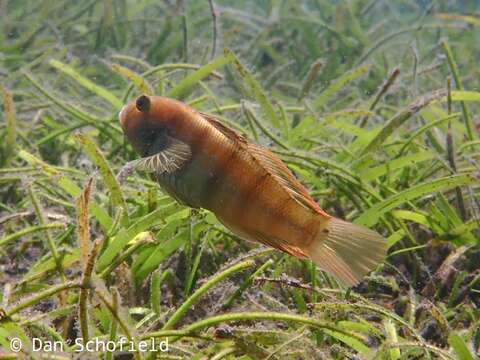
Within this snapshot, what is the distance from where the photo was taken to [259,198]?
1977 mm

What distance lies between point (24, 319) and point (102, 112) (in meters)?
2.76

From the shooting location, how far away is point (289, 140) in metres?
3.50

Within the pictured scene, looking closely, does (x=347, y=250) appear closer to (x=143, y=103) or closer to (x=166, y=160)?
(x=166, y=160)

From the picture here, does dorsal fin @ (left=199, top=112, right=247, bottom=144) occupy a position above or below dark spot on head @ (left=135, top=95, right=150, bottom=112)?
below

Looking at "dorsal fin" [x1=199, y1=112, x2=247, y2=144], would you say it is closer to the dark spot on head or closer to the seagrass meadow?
the dark spot on head

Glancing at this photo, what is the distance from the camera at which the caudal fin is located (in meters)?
1.96

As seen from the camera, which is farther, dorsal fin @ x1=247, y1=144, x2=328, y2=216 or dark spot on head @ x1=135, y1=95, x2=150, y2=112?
dark spot on head @ x1=135, y1=95, x2=150, y2=112

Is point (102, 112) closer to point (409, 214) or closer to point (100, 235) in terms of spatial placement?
point (100, 235)

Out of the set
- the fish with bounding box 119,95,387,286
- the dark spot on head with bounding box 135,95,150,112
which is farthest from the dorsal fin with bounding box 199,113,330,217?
the dark spot on head with bounding box 135,95,150,112

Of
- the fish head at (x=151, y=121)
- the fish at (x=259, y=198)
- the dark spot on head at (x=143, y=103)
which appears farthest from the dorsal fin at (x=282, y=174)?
the dark spot on head at (x=143, y=103)

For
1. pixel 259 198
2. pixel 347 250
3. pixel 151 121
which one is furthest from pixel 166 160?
pixel 347 250

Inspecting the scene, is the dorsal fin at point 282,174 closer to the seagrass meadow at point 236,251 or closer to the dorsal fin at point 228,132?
the dorsal fin at point 228,132

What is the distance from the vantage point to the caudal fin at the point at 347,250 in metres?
1.96

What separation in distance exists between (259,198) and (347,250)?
37 cm
